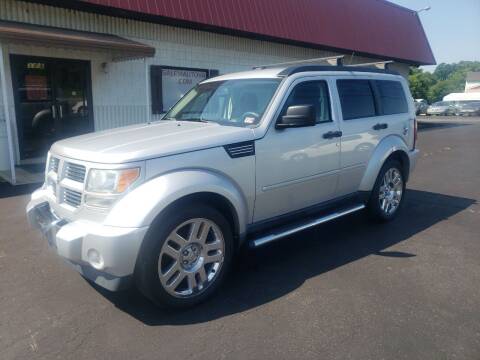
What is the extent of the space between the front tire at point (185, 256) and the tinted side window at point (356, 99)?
2183 millimetres

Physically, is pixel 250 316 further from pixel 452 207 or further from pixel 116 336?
pixel 452 207

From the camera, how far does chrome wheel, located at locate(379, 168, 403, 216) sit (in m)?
5.43

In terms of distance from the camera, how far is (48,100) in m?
9.70

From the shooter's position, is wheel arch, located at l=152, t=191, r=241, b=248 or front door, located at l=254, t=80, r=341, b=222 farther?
front door, located at l=254, t=80, r=341, b=222

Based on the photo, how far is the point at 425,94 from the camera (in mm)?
63781

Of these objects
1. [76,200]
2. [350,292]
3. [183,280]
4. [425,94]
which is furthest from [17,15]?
[425,94]

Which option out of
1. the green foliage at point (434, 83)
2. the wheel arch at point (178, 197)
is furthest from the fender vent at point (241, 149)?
the green foliage at point (434, 83)

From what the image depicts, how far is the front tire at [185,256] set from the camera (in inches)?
121

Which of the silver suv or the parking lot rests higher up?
the silver suv

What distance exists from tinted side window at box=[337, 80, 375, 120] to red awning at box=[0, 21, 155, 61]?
576 cm

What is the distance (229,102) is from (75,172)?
177cm

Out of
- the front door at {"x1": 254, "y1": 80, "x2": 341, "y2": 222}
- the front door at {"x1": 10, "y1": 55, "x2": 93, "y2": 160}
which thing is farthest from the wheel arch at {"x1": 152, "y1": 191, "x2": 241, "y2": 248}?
the front door at {"x1": 10, "y1": 55, "x2": 93, "y2": 160}

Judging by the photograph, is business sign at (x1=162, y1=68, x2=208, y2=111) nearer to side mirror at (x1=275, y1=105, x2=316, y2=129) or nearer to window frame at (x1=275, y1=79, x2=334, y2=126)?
window frame at (x1=275, y1=79, x2=334, y2=126)

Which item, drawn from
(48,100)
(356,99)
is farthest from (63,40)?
(356,99)
